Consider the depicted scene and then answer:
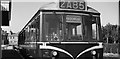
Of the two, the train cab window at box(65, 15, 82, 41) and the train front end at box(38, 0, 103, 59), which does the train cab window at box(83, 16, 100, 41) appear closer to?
the train front end at box(38, 0, 103, 59)

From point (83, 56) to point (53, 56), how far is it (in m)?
1.17

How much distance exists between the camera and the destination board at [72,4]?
8.66 meters

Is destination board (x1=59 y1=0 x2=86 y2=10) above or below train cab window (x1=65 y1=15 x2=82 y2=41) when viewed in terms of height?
above

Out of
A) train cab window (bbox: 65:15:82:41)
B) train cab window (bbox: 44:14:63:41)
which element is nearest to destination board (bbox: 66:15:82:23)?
train cab window (bbox: 65:15:82:41)

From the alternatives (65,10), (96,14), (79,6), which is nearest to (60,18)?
(65,10)

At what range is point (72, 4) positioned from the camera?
28.7ft

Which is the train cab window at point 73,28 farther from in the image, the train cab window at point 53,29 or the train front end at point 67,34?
the train cab window at point 53,29

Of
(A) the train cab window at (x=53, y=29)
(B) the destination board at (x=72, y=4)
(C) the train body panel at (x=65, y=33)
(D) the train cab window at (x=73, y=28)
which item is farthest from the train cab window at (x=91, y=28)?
(A) the train cab window at (x=53, y=29)

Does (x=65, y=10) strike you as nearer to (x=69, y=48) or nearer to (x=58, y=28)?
(x=58, y=28)

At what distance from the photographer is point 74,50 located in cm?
848

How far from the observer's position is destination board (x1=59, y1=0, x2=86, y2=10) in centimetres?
866

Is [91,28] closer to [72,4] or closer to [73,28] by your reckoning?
[73,28]

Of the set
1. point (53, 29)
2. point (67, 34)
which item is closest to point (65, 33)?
point (67, 34)

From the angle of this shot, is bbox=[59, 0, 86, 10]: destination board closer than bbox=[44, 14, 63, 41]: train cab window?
No
